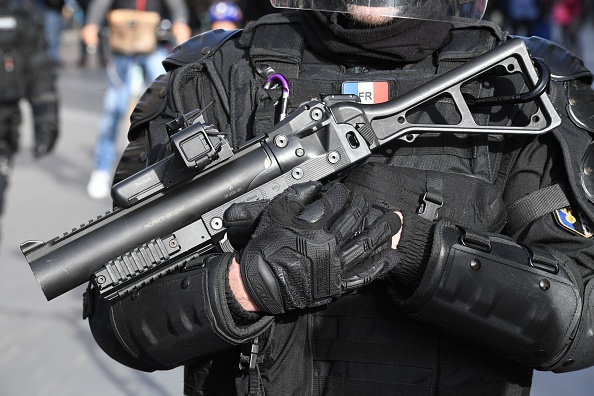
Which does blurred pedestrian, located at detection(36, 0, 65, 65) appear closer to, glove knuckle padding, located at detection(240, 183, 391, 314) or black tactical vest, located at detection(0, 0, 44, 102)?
black tactical vest, located at detection(0, 0, 44, 102)

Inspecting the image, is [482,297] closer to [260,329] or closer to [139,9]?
[260,329]

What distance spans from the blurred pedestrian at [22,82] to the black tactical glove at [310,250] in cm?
394

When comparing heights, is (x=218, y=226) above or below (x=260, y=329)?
above

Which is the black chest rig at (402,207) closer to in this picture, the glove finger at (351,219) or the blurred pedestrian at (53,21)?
the glove finger at (351,219)

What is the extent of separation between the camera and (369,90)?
88.5 inches

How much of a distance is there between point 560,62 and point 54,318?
3426mm

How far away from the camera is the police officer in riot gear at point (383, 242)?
195 cm

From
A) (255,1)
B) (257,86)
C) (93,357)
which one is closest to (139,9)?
(255,1)

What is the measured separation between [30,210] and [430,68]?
5230 millimetres

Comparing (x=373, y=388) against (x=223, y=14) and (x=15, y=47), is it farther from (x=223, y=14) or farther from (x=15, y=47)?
(x=223, y=14)

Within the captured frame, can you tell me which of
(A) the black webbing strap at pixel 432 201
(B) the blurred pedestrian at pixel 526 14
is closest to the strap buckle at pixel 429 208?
(A) the black webbing strap at pixel 432 201

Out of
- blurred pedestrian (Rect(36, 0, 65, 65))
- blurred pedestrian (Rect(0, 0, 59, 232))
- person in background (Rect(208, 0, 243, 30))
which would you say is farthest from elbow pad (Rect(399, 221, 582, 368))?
blurred pedestrian (Rect(36, 0, 65, 65))

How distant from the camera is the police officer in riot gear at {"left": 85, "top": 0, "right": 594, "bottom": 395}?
195 cm

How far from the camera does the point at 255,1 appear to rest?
10219 millimetres
